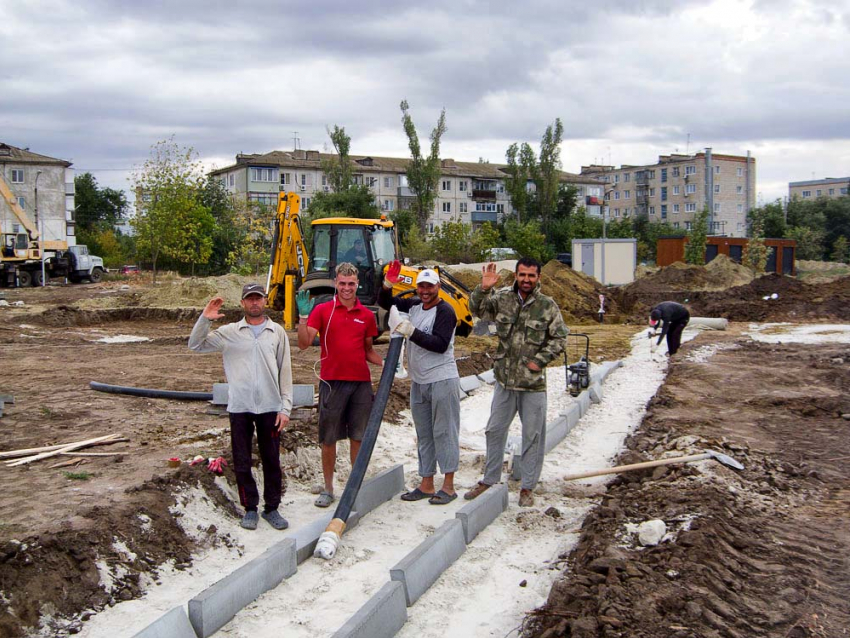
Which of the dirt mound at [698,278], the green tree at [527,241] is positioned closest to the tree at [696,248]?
the dirt mound at [698,278]

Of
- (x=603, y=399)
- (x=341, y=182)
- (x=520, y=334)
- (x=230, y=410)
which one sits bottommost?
(x=603, y=399)

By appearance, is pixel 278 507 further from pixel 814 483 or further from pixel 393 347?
pixel 814 483

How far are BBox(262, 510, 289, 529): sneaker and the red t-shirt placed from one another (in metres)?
1.06

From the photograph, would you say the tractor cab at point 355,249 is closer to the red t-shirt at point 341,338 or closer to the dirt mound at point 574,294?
the red t-shirt at point 341,338

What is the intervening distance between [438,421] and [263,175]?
193ft

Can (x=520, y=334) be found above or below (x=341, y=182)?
below

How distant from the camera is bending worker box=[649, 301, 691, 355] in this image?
14633mm

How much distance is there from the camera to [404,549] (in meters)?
5.54

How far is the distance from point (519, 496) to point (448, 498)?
66 cm

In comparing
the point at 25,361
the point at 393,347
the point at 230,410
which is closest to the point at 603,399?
the point at 393,347

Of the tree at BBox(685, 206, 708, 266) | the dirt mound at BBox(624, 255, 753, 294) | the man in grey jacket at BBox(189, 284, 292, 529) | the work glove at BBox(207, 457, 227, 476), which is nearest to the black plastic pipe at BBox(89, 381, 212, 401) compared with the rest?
the work glove at BBox(207, 457, 227, 476)

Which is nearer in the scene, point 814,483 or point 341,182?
point 814,483

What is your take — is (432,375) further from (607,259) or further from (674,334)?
(607,259)

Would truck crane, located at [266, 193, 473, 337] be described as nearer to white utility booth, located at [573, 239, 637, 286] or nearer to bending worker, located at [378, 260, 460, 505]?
bending worker, located at [378, 260, 460, 505]
